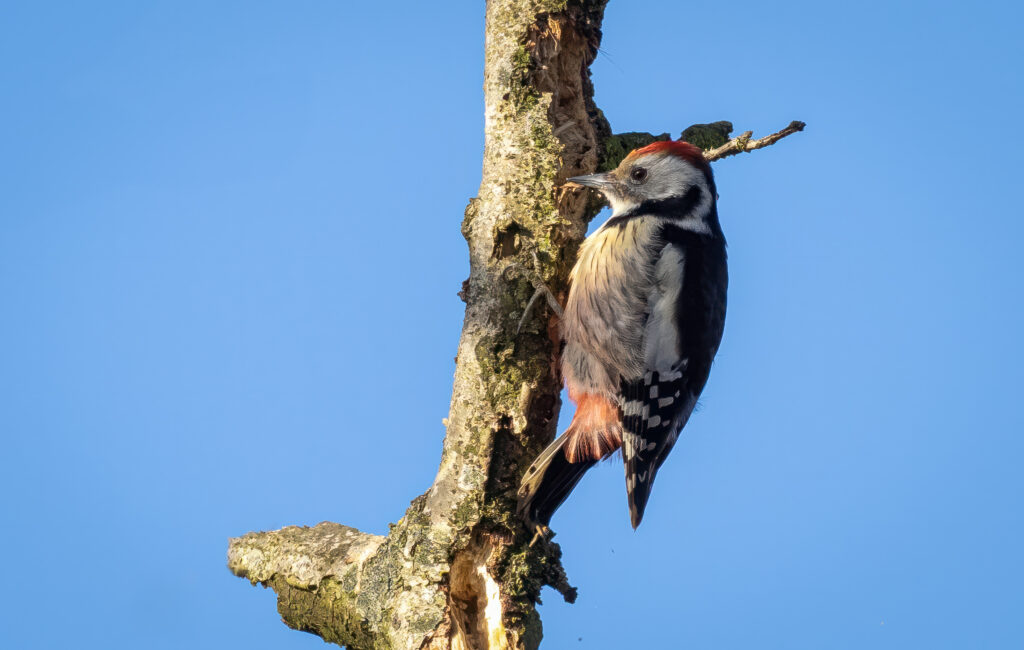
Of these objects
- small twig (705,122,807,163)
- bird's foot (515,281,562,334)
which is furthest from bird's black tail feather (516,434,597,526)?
small twig (705,122,807,163)

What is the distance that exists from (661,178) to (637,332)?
514mm

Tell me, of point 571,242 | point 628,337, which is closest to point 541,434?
point 628,337

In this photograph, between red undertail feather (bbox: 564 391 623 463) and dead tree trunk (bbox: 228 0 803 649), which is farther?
red undertail feather (bbox: 564 391 623 463)

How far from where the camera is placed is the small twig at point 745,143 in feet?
8.24

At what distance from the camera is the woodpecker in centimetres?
258

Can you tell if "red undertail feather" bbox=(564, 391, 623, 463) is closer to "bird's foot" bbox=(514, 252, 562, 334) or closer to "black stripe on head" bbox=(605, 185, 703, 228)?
"bird's foot" bbox=(514, 252, 562, 334)

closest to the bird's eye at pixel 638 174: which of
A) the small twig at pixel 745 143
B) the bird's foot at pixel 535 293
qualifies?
the small twig at pixel 745 143

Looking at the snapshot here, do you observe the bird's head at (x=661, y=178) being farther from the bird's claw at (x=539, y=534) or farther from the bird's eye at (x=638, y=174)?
the bird's claw at (x=539, y=534)

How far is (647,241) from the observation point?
2.65m

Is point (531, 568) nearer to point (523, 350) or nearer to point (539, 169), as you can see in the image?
point (523, 350)

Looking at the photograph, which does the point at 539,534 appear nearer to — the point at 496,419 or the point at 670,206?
the point at 496,419

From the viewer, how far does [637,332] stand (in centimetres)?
265

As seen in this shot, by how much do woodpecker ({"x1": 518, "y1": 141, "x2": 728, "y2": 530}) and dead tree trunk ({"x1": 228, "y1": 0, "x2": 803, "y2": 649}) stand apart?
9cm

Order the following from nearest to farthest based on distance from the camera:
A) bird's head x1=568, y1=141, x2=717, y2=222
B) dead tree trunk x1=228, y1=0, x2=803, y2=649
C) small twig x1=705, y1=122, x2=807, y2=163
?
dead tree trunk x1=228, y1=0, x2=803, y2=649, small twig x1=705, y1=122, x2=807, y2=163, bird's head x1=568, y1=141, x2=717, y2=222
